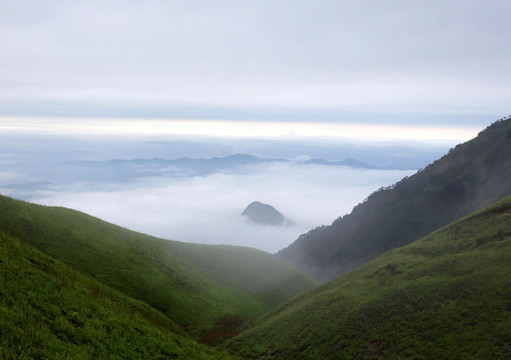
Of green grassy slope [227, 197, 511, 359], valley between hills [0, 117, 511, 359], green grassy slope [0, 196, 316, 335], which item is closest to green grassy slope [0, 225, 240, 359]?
valley between hills [0, 117, 511, 359]

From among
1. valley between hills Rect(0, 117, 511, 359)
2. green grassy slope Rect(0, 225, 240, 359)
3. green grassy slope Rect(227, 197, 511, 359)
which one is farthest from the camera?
green grassy slope Rect(227, 197, 511, 359)

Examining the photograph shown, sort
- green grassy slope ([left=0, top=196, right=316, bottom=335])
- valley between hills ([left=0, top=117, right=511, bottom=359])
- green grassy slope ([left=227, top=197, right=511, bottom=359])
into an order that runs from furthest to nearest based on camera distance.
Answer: green grassy slope ([left=0, top=196, right=316, bottom=335]), green grassy slope ([left=227, top=197, right=511, bottom=359]), valley between hills ([left=0, top=117, right=511, bottom=359])

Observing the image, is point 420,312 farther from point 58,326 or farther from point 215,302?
point 215,302

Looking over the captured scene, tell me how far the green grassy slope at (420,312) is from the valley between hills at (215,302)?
0.45ft

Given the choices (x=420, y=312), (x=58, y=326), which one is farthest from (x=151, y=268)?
(x=420, y=312)

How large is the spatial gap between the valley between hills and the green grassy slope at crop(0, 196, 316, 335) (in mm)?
310

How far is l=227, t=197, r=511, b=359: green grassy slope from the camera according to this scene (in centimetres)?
2408

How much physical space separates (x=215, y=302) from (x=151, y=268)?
14.2 metres

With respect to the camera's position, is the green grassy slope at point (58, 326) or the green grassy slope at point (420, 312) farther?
the green grassy slope at point (420, 312)

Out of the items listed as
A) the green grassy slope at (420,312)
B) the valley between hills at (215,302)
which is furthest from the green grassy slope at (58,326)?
the green grassy slope at (420,312)

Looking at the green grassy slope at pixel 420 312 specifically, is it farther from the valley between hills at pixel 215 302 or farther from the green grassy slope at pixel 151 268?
the green grassy slope at pixel 151 268

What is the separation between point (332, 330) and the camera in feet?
106

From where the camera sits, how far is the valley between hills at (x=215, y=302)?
1888cm

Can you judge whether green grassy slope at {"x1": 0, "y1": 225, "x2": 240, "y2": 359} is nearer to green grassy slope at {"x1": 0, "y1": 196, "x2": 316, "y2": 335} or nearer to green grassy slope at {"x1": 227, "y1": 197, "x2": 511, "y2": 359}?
green grassy slope at {"x1": 227, "y1": 197, "x2": 511, "y2": 359}
